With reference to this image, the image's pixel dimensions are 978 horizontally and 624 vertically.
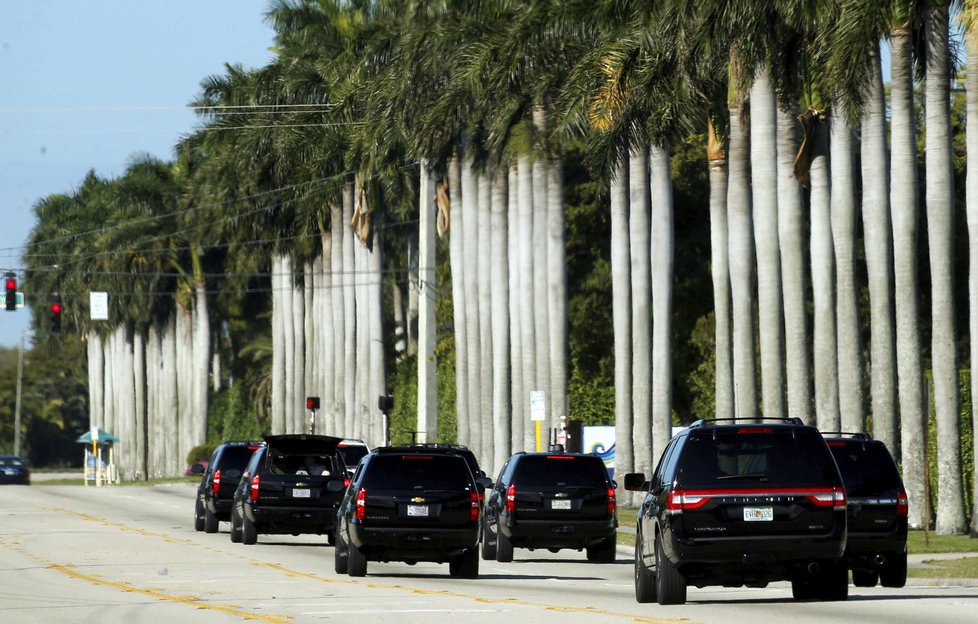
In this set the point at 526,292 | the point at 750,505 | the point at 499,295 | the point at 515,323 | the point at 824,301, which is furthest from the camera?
the point at 499,295

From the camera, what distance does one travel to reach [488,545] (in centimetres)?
3150

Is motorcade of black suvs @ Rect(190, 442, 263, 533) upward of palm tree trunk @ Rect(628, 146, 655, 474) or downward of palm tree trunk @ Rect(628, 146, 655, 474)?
downward

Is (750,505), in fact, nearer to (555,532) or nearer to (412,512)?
(412,512)

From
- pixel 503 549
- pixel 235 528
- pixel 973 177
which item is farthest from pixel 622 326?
pixel 503 549

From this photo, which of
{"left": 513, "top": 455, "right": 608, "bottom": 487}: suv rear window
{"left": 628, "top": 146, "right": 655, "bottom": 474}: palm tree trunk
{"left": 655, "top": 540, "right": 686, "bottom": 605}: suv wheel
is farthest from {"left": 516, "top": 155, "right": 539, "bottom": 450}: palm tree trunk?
{"left": 655, "top": 540, "right": 686, "bottom": 605}: suv wheel

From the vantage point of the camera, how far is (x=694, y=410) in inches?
2677

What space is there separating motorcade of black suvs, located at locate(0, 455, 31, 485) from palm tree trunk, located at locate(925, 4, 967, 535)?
5791 centimetres

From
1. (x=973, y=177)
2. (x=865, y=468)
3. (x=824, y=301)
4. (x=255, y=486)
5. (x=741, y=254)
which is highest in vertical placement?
(x=973, y=177)

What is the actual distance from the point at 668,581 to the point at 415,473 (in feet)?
22.6

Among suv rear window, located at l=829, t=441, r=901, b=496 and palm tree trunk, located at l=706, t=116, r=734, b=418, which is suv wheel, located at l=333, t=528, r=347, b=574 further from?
palm tree trunk, located at l=706, t=116, r=734, b=418

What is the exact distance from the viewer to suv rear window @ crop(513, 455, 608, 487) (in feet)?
98.3

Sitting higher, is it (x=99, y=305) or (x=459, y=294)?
(x=99, y=305)

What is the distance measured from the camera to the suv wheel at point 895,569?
76.7ft

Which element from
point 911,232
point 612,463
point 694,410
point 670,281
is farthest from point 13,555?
point 694,410
